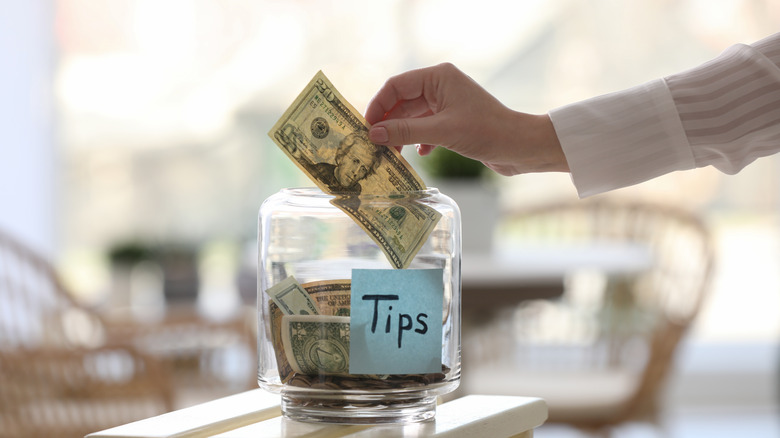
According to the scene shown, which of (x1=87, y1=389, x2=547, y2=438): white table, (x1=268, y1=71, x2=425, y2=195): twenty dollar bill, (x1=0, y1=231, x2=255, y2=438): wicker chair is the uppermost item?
(x1=268, y1=71, x2=425, y2=195): twenty dollar bill

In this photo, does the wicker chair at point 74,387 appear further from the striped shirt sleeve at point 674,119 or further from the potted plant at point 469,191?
the striped shirt sleeve at point 674,119

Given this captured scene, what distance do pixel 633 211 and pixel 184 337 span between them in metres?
1.43

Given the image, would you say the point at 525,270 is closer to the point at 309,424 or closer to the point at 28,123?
the point at 309,424

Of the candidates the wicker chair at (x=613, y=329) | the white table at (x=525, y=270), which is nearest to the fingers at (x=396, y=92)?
the white table at (x=525, y=270)

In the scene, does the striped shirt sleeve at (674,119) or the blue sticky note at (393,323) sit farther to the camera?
the striped shirt sleeve at (674,119)

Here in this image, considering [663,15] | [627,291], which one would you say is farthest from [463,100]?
[663,15]

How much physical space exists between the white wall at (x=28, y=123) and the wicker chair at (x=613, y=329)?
187 centimetres

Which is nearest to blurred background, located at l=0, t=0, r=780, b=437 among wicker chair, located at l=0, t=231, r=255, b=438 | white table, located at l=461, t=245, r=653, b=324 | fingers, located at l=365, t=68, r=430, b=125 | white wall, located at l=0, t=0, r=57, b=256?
white wall, located at l=0, t=0, r=57, b=256

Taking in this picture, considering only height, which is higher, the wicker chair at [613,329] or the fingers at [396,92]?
the fingers at [396,92]

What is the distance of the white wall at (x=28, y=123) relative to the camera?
3.92 metres

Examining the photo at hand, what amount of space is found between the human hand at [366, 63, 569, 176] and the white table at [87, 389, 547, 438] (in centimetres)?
23

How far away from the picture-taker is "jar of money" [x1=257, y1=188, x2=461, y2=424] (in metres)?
0.85

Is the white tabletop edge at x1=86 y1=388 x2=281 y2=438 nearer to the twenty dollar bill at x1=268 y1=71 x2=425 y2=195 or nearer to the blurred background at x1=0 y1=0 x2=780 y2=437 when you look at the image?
the twenty dollar bill at x1=268 y1=71 x2=425 y2=195

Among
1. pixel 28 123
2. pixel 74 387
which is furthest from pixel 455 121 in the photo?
pixel 28 123
